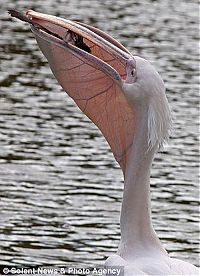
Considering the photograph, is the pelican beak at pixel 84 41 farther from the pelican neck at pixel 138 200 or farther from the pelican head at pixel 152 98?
the pelican neck at pixel 138 200

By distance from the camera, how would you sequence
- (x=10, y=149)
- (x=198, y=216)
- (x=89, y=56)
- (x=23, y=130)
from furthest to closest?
1. (x=23, y=130)
2. (x=10, y=149)
3. (x=198, y=216)
4. (x=89, y=56)

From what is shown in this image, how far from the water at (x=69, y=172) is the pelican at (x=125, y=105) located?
233cm

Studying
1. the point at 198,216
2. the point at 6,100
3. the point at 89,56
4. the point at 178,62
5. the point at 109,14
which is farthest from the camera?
the point at 109,14

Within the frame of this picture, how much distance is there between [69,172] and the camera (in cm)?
964

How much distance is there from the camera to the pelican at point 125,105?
488cm

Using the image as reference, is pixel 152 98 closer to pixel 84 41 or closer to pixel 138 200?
pixel 138 200

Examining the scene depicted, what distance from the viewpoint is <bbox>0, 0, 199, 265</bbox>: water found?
793cm

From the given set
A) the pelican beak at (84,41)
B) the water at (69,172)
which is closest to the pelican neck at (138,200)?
the pelican beak at (84,41)

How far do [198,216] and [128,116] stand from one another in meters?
3.64

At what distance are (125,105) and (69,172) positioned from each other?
4470 millimetres

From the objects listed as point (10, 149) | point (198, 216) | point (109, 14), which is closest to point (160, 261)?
point (198, 216)

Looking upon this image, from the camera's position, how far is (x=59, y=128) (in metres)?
11.1

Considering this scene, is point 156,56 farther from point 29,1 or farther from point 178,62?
point 29,1

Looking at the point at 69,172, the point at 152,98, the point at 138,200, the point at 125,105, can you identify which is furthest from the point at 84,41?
the point at 69,172
